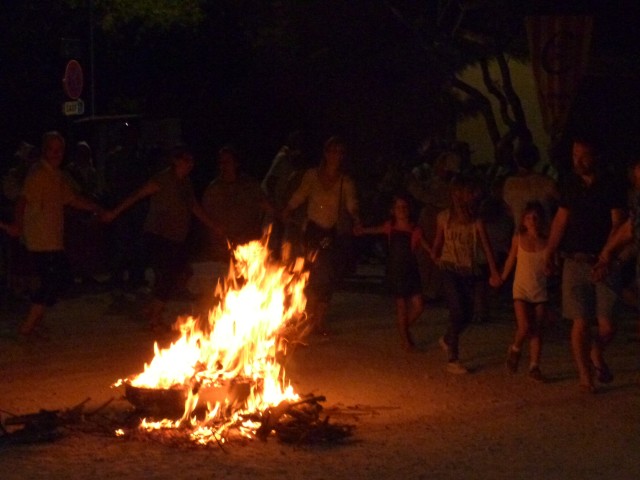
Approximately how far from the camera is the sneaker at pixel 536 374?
33.7 ft

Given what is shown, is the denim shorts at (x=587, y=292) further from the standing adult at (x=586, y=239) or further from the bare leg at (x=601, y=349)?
the bare leg at (x=601, y=349)

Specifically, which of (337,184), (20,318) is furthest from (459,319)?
(20,318)

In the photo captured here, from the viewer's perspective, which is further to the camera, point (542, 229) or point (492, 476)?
point (542, 229)

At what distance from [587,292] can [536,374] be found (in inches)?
40.9

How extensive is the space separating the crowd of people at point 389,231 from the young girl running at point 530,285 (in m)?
0.01

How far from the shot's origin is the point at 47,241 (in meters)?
11.7

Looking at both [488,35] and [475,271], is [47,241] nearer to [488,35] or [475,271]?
[475,271]

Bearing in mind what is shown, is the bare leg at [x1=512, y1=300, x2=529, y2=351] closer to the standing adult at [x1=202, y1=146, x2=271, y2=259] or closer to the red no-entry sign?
the standing adult at [x1=202, y1=146, x2=271, y2=259]

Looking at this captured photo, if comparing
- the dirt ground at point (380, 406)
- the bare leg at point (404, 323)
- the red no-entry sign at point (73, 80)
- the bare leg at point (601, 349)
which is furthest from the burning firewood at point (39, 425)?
the red no-entry sign at point (73, 80)

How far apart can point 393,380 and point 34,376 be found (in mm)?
2818

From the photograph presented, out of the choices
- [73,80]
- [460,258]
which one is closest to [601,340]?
[460,258]

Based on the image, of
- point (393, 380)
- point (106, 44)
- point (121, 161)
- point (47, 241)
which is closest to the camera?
point (393, 380)

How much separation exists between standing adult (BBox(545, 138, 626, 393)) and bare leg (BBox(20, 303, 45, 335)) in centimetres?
478

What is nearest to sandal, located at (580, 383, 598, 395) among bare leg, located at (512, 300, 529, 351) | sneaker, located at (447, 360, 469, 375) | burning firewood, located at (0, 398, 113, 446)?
bare leg, located at (512, 300, 529, 351)
